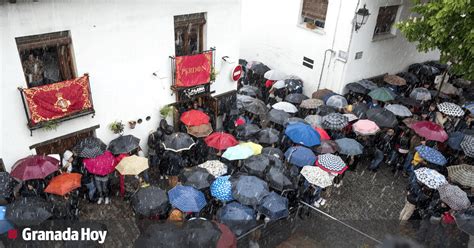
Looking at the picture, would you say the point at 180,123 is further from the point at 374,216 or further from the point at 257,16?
the point at 257,16

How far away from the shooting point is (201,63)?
43.0 ft

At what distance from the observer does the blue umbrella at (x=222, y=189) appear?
9.92 meters

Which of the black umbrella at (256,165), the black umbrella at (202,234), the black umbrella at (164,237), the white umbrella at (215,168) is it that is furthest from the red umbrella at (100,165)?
the black umbrella at (256,165)

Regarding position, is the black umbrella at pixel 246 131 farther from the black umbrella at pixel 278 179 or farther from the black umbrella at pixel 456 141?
the black umbrella at pixel 456 141

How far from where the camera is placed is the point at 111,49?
11125 millimetres

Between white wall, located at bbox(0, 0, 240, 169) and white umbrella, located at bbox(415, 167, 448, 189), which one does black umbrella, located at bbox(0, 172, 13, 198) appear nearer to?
white wall, located at bbox(0, 0, 240, 169)

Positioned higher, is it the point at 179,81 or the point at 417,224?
the point at 179,81

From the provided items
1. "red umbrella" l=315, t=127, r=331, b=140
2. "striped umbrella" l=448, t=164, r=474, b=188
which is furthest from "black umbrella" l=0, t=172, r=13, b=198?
"striped umbrella" l=448, t=164, r=474, b=188

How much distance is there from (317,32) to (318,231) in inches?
372

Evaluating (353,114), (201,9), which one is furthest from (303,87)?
(201,9)

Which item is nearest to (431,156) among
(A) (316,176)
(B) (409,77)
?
(A) (316,176)

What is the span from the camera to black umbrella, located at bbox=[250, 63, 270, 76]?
758 inches

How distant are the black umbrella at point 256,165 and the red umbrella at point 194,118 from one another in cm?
256

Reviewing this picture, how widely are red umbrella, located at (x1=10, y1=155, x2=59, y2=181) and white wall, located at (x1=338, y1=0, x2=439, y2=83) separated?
12.0m
